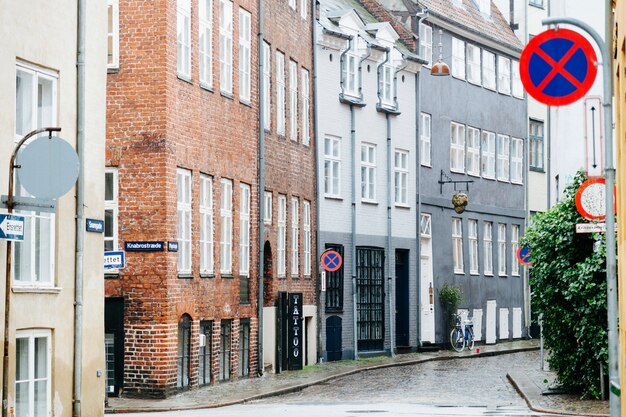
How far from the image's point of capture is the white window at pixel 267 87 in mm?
33156

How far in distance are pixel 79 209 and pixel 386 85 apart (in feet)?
77.2

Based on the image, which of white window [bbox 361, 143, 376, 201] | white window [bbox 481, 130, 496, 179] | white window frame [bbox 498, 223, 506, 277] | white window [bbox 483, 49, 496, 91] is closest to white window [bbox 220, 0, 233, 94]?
white window [bbox 361, 143, 376, 201]

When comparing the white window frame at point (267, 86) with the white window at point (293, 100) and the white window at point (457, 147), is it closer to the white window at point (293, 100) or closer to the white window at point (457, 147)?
the white window at point (293, 100)

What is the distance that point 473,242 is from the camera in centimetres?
4862

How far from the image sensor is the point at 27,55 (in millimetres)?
18141

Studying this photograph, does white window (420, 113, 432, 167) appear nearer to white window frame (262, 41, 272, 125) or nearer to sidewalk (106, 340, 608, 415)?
sidewalk (106, 340, 608, 415)

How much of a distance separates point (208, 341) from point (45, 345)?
35.6 feet

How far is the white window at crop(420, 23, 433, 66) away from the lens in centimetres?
4483

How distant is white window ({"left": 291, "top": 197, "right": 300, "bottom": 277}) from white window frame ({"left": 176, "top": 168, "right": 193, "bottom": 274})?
768 centimetres

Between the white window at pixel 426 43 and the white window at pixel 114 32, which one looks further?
the white window at pixel 426 43

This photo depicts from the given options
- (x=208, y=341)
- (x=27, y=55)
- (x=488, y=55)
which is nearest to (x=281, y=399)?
(x=208, y=341)

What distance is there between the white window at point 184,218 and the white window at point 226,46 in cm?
302

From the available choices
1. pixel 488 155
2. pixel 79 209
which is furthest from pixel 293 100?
pixel 79 209

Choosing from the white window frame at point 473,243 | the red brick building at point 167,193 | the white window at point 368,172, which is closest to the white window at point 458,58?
Answer: the white window frame at point 473,243
